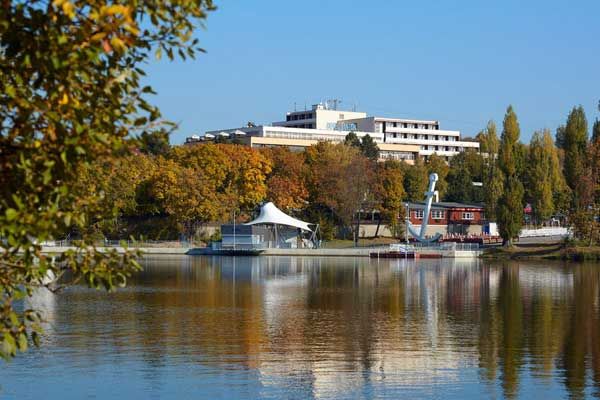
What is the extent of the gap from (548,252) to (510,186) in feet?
19.9

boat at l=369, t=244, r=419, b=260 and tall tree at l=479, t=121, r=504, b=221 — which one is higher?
tall tree at l=479, t=121, r=504, b=221

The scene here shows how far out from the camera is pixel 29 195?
7898 mm

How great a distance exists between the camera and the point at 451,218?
95062 millimetres

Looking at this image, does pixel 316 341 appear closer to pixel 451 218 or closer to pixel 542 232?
pixel 542 232

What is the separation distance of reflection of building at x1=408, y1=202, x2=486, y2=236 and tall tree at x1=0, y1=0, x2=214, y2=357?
278ft

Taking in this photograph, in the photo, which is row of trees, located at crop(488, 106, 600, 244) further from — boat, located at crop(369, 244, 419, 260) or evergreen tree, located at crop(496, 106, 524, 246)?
boat, located at crop(369, 244, 419, 260)

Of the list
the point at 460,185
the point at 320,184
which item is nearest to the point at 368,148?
the point at 460,185

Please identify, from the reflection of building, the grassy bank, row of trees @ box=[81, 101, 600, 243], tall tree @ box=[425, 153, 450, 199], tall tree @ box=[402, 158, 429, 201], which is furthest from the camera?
tall tree @ box=[425, 153, 450, 199]

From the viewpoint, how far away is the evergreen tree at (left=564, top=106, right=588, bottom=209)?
7356cm

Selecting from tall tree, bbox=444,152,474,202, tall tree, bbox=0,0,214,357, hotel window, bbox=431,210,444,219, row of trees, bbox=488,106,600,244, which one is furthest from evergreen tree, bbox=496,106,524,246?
tall tree, bbox=0,0,214,357

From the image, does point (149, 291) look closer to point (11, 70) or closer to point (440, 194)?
point (11, 70)

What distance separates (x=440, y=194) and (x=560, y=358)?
83.3 m

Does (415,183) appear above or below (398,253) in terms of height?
above

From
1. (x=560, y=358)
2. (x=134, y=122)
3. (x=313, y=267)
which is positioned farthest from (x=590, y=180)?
(x=134, y=122)
